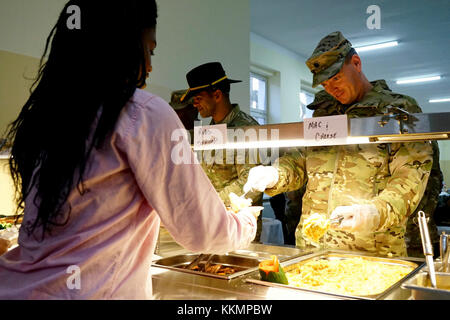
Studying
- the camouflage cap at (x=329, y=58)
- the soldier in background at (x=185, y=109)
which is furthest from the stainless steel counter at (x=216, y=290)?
the soldier in background at (x=185, y=109)

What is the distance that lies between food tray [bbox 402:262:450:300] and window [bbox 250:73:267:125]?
678 cm

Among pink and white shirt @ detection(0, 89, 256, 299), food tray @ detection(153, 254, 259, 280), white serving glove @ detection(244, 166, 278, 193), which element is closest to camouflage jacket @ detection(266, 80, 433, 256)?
white serving glove @ detection(244, 166, 278, 193)

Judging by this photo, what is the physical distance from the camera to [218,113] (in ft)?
10.2

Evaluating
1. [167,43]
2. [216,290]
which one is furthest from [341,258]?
[167,43]

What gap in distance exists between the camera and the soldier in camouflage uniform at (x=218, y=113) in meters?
2.92

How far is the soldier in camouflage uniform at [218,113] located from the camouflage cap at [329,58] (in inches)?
33.2

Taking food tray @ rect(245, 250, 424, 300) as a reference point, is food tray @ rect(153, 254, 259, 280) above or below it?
below

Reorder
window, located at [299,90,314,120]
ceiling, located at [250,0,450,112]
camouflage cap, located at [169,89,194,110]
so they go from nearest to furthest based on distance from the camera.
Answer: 1. camouflage cap, located at [169,89,194,110]
2. ceiling, located at [250,0,450,112]
3. window, located at [299,90,314,120]

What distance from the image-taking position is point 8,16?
283cm

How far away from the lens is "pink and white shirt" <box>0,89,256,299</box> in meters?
0.86

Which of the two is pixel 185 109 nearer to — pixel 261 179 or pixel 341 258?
pixel 261 179

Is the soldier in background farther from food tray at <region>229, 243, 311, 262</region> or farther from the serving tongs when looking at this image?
the serving tongs

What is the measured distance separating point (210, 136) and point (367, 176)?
0.94 metres

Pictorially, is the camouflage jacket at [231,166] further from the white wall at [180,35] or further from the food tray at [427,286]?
the food tray at [427,286]
